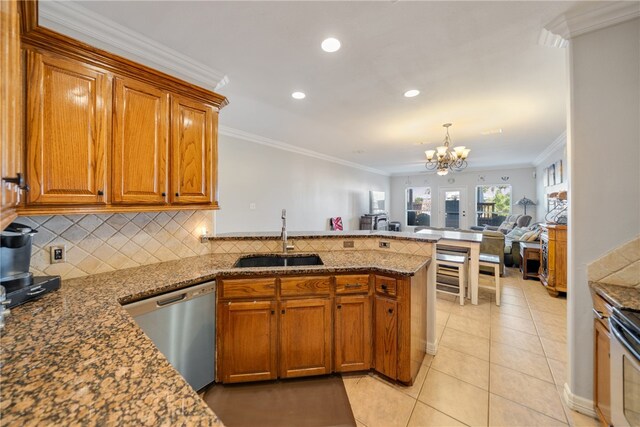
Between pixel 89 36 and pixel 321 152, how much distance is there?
4.66m

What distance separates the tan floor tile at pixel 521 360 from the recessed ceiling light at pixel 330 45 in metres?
3.00

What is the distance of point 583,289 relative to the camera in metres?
1.62

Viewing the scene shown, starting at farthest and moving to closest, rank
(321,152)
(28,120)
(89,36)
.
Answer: (321,152) < (89,36) < (28,120)

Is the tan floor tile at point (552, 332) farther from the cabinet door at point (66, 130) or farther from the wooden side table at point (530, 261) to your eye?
the cabinet door at point (66, 130)

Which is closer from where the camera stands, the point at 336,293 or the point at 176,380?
the point at 176,380

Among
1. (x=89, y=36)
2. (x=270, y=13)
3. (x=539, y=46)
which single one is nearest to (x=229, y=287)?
(x=270, y=13)

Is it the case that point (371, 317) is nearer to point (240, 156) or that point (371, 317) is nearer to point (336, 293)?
point (336, 293)

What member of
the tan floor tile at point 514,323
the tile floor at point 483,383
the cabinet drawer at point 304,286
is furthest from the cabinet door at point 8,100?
the tan floor tile at point 514,323

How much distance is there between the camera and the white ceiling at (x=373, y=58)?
5.37 ft

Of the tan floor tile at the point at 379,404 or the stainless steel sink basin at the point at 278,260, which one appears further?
the stainless steel sink basin at the point at 278,260

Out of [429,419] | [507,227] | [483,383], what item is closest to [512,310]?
[483,383]

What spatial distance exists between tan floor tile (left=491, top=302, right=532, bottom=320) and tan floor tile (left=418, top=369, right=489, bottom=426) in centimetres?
167

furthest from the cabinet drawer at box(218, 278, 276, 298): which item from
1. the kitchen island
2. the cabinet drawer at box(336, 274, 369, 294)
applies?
the cabinet drawer at box(336, 274, 369, 294)

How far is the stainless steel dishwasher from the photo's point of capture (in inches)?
59.3
